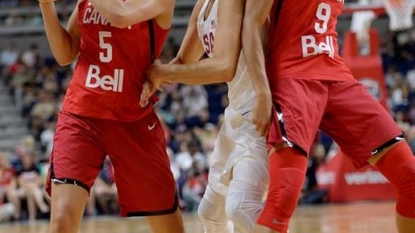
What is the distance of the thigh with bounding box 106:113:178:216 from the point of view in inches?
193

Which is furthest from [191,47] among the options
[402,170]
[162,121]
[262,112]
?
[162,121]

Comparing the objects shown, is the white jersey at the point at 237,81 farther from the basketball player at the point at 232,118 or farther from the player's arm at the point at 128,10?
the player's arm at the point at 128,10

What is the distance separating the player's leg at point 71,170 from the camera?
4.57 metres

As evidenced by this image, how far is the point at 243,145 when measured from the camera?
4508 millimetres

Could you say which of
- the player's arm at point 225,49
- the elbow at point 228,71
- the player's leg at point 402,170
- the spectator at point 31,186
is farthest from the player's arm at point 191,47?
the spectator at point 31,186

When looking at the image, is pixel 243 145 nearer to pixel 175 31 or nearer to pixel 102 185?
pixel 102 185

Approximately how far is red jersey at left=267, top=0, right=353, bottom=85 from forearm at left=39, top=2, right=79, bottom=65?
1241mm

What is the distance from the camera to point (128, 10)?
184 inches

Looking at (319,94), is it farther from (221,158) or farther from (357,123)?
(221,158)

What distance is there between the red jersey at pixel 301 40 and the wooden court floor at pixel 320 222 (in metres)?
4.36

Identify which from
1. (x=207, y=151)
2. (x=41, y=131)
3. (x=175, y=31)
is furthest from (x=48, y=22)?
(x=175, y=31)

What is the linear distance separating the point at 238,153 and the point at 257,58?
1.79ft

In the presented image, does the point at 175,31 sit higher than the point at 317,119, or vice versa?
the point at 317,119

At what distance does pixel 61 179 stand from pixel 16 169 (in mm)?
10354
